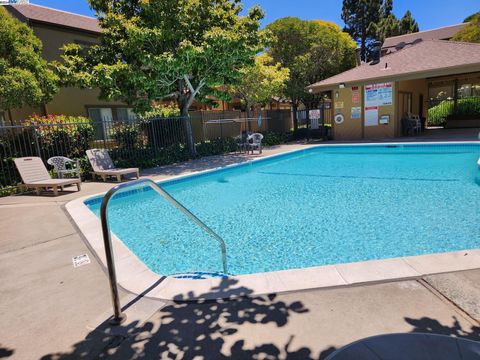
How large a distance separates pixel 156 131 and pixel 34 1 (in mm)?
12170

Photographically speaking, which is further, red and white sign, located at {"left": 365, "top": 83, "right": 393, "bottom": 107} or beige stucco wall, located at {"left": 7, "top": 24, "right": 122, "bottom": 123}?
red and white sign, located at {"left": 365, "top": 83, "right": 393, "bottom": 107}

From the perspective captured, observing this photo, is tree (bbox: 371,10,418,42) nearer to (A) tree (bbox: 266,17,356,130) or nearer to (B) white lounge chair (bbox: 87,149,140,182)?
(A) tree (bbox: 266,17,356,130)

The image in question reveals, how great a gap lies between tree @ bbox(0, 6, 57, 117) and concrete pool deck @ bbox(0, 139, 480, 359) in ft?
29.6

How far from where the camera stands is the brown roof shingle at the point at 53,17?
48.4ft

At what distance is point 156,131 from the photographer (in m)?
13.3

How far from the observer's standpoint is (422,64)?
603 inches

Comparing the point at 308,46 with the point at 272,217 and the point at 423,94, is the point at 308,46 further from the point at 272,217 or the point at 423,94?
the point at 272,217

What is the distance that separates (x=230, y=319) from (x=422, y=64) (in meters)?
17.3

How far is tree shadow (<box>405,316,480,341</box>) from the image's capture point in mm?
2105

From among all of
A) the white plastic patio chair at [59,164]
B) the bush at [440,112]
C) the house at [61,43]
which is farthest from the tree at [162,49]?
the bush at [440,112]

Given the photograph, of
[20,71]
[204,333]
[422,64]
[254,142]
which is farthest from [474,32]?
[204,333]

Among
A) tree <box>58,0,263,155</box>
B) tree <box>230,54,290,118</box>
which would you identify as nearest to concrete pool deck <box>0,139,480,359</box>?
tree <box>58,0,263,155</box>

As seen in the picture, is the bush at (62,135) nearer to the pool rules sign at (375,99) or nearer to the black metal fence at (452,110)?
the pool rules sign at (375,99)

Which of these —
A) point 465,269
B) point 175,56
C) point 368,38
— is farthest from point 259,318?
point 368,38
